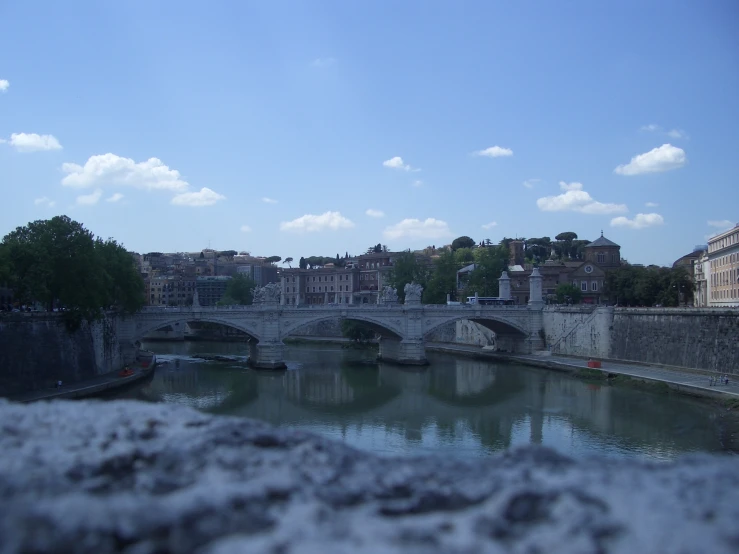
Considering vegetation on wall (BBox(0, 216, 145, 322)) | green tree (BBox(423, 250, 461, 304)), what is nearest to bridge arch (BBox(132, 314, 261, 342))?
vegetation on wall (BBox(0, 216, 145, 322))

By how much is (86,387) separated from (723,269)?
36.5 metres

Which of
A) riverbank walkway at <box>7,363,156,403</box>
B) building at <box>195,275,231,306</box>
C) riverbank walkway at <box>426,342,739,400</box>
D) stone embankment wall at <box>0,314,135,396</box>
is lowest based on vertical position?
riverbank walkway at <box>7,363,156,403</box>

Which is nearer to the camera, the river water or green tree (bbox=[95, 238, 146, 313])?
the river water

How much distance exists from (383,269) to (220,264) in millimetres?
28896

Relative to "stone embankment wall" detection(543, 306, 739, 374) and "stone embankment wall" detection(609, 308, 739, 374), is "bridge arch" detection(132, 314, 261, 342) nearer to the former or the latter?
"stone embankment wall" detection(543, 306, 739, 374)

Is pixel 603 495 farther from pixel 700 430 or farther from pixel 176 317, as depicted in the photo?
pixel 176 317

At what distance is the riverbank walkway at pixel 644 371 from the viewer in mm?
21484

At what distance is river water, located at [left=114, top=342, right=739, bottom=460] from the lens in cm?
1736

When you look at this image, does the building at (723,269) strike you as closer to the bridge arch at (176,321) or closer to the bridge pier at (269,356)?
the bridge pier at (269,356)

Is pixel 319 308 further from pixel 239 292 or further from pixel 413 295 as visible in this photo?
pixel 239 292

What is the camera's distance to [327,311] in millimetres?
34719

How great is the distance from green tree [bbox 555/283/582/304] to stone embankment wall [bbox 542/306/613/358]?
12.5 meters

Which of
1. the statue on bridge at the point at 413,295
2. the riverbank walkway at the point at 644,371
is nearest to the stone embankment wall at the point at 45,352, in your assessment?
the statue on bridge at the point at 413,295

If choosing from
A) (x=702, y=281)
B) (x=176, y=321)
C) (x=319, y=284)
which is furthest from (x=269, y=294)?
(x=319, y=284)
